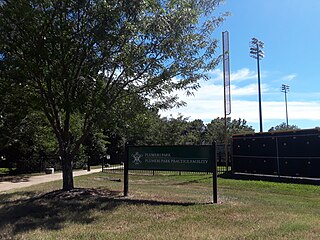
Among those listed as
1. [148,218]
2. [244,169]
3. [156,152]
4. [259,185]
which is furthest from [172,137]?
[148,218]

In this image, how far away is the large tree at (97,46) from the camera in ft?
32.1

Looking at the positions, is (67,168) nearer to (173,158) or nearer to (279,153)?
(173,158)

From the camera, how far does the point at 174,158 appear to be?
11.2 m

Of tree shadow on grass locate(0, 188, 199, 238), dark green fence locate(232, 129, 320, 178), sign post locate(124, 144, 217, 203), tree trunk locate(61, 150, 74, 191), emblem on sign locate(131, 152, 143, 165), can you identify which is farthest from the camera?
dark green fence locate(232, 129, 320, 178)

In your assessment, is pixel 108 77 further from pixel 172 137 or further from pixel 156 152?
pixel 172 137

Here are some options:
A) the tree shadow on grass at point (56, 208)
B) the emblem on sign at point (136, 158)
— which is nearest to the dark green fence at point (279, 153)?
the emblem on sign at point (136, 158)

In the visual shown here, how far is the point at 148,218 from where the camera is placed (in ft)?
Answer: 28.0

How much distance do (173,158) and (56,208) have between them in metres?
3.52

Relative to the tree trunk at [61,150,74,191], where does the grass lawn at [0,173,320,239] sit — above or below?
below

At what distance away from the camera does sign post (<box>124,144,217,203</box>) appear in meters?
10.6

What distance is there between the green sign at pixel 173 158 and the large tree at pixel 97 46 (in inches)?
63.9

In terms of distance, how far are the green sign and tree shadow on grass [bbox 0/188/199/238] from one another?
3.97 feet

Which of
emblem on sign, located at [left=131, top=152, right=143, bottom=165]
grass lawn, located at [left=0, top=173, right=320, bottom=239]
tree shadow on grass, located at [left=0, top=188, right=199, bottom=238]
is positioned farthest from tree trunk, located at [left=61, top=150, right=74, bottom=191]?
emblem on sign, located at [left=131, top=152, right=143, bottom=165]

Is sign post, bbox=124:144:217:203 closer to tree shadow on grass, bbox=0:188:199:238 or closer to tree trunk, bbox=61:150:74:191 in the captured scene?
tree shadow on grass, bbox=0:188:199:238
